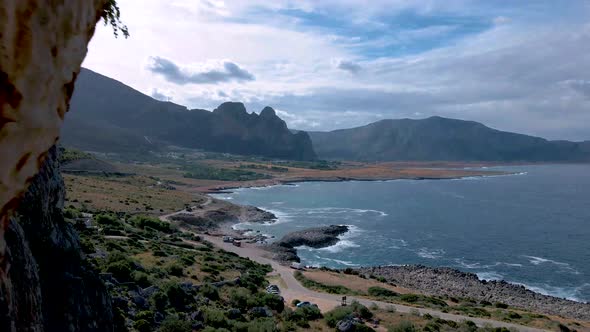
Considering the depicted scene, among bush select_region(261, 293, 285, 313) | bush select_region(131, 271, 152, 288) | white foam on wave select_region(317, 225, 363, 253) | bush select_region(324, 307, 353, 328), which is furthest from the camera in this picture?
white foam on wave select_region(317, 225, 363, 253)

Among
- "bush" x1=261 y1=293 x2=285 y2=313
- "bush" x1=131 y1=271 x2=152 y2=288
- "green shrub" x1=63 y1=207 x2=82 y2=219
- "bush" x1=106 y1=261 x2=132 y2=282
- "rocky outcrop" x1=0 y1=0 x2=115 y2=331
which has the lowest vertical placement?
"bush" x1=261 y1=293 x2=285 y2=313

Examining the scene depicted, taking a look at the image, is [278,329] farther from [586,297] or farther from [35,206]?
[586,297]

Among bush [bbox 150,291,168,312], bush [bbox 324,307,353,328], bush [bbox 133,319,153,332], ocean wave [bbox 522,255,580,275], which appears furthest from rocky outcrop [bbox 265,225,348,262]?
bush [bbox 133,319,153,332]

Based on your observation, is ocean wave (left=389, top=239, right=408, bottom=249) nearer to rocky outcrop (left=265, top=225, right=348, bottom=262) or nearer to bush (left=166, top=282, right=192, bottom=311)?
rocky outcrop (left=265, top=225, right=348, bottom=262)

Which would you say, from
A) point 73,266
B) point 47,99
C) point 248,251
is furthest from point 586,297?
point 47,99

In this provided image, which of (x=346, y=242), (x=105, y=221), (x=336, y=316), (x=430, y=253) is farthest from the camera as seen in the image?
(x=346, y=242)

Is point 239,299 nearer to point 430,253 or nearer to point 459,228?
point 430,253


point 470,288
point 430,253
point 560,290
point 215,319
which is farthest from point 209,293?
point 430,253

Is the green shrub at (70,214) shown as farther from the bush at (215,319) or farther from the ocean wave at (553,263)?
the ocean wave at (553,263)

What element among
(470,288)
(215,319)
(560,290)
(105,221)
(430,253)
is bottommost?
(560,290)
